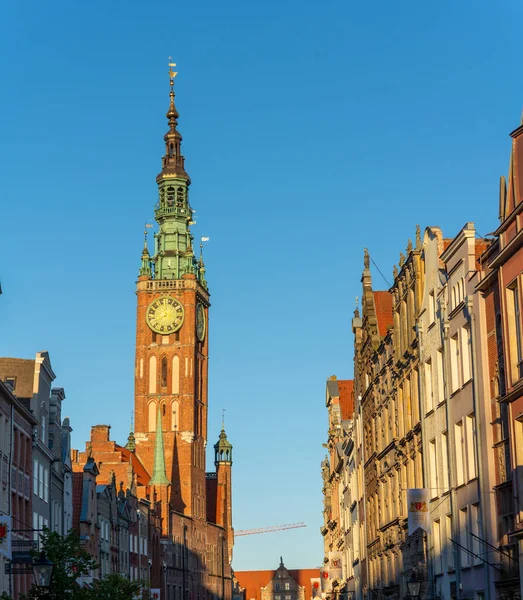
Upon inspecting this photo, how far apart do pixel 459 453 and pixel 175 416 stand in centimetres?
11645

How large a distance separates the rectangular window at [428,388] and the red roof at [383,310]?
13.3 meters

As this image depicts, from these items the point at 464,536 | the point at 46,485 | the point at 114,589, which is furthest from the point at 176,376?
the point at 464,536

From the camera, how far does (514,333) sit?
103 feet

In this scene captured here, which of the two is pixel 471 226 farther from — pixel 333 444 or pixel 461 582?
pixel 333 444

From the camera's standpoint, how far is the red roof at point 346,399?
90.3 metres

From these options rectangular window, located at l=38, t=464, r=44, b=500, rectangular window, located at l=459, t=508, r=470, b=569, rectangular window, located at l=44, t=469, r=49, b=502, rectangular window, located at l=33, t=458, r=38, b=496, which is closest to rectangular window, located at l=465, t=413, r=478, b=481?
rectangular window, located at l=459, t=508, r=470, b=569

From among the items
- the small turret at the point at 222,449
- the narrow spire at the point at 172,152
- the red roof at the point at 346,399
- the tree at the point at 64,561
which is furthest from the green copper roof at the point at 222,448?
the tree at the point at 64,561

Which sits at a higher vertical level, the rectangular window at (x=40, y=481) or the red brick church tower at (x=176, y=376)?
the red brick church tower at (x=176, y=376)

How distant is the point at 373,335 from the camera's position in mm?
58219

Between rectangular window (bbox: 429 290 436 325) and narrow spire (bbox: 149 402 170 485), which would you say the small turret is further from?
rectangular window (bbox: 429 290 436 325)

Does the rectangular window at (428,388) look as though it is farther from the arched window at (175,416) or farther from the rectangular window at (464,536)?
the arched window at (175,416)

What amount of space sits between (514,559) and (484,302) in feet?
25.2

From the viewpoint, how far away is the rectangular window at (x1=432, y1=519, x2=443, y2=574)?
136 feet

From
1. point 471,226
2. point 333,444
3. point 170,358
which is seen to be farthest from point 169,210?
point 471,226
